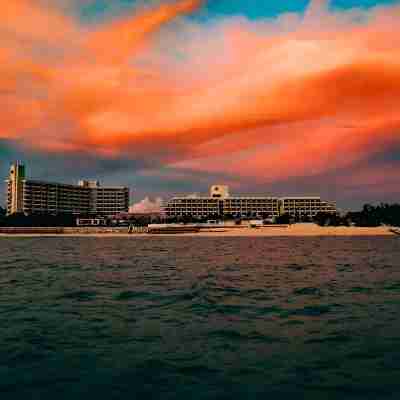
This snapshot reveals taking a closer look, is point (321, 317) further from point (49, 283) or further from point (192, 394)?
point (49, 283)

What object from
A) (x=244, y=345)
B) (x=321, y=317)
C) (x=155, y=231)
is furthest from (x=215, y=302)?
(x=155, y=231)

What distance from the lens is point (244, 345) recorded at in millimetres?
14047

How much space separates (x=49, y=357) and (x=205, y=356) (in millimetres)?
4379

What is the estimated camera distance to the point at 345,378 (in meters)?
11.2

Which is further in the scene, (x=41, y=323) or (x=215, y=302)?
(x=215, y=302)

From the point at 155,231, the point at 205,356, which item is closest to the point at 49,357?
the point at 205,356

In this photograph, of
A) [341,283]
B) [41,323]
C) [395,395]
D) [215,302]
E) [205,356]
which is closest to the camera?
[395,395]

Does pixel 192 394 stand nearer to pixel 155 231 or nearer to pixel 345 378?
pixel 345 378

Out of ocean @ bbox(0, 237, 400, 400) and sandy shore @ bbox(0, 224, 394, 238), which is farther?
sandy shore @ bbox(0, 224, 394, 238)

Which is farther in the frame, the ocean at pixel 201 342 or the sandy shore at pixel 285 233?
the sandy shore at pixel 285 233

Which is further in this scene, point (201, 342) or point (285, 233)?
point (285, 233)

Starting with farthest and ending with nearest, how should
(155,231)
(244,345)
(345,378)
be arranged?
(155,231) → (244,345) → (345,378)

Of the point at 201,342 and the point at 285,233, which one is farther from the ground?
the point at 201,342

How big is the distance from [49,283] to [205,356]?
772 inches
